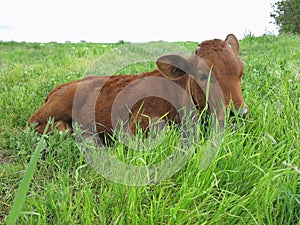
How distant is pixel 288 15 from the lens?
32031 millimetres

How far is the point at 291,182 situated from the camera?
212 centimetres

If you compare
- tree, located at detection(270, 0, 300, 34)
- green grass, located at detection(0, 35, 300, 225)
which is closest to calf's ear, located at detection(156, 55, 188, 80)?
green grass, located at detection(0, 35, 300, 225)

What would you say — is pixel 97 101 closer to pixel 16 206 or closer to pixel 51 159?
pixel 51 159

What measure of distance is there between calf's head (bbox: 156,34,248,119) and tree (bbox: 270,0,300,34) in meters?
29.8

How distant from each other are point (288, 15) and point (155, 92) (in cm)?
3226

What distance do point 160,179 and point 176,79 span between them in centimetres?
123

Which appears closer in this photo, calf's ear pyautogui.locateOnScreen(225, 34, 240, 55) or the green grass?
the green grass

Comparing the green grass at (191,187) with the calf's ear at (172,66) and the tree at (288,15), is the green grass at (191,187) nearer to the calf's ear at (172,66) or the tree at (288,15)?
the calf's ear at (172,66)

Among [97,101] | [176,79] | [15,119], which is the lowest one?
[15,119]

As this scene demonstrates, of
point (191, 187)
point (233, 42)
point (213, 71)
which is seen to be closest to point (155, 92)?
point (213, 71)

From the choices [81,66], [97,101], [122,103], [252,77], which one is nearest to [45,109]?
[97,101]

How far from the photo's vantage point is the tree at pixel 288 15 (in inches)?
1204

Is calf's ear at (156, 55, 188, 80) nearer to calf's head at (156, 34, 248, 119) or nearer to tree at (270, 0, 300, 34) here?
calf's head at (156, 34, 248, 119)

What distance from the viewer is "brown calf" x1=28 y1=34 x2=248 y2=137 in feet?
9.71
